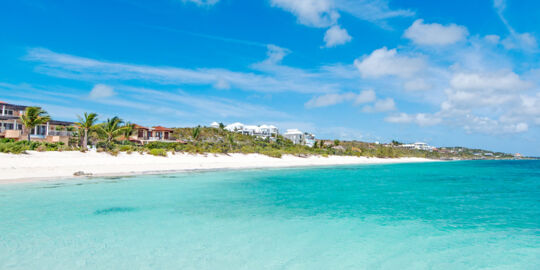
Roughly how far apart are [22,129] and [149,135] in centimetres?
1912

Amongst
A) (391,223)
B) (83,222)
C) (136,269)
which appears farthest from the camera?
(391,223)

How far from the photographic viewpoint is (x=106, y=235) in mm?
9297

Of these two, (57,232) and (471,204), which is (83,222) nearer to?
(57,232)

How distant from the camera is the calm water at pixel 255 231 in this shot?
7469mm

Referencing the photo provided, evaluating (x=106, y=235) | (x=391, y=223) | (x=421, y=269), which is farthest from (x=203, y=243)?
(x=391, y=223)

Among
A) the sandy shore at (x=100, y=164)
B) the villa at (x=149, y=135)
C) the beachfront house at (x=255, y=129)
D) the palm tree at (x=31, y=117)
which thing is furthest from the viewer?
the beachfront house at (x=255, y=129)

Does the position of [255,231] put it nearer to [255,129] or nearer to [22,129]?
[22,129]

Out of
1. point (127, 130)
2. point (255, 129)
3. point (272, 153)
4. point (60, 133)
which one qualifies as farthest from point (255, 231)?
point (255, 129)

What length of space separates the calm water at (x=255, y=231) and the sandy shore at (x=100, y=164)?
527cm

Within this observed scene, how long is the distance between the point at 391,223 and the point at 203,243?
712cm

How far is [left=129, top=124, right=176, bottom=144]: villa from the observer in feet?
165

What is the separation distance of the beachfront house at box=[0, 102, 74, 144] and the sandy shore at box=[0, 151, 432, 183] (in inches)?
415

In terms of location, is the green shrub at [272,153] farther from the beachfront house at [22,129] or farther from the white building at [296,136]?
the white building at [296,136]

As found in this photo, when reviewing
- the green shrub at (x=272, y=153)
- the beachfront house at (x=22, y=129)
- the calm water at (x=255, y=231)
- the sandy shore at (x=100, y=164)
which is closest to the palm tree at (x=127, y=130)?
the beachfront house at (x=22, y=129)
